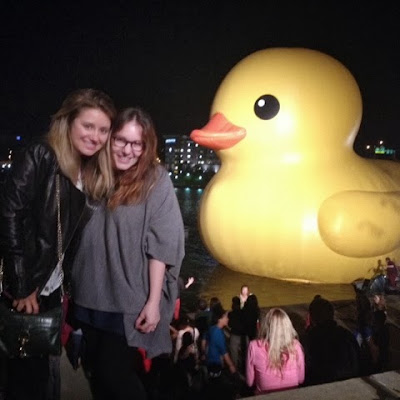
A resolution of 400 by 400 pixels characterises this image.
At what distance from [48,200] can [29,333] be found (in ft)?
1.90

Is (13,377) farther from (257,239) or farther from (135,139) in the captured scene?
(257,239)

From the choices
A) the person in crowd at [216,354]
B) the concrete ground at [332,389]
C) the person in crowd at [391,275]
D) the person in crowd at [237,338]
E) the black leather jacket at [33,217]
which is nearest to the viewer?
the black leather jacket at [33,217]

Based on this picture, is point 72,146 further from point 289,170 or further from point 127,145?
point 289,170

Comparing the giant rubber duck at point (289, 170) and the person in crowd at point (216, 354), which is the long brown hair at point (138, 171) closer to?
the person in crowd at point (216, 354)

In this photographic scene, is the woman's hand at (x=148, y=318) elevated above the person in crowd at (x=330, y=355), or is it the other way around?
the woman's hand at (x=148, y=318)

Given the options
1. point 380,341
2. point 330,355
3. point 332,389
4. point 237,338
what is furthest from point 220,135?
point 332,389

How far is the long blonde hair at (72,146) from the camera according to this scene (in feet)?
6.73

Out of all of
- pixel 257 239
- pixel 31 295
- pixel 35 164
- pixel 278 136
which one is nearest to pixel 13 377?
pixel 31 295

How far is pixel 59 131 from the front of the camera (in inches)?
81.4

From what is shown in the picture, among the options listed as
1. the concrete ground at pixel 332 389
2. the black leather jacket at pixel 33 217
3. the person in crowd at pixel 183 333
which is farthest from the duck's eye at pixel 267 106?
the black leather jacket at pixel 33 217

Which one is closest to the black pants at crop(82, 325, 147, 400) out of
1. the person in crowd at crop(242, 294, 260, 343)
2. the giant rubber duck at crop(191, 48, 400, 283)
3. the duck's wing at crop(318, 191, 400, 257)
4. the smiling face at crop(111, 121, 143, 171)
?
the smiling face at crop(111, 121, 143, 171)

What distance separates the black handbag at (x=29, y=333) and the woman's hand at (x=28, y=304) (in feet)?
0.07

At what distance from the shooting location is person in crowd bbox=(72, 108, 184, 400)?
6.71 ft

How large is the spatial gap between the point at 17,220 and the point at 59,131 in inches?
17.1
